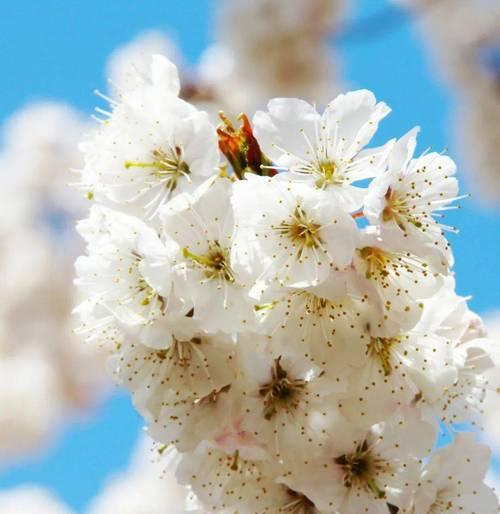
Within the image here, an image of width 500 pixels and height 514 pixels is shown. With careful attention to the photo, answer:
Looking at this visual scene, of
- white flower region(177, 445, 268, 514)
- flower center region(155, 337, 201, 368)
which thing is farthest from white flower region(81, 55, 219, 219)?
white flower region(177, 445, 268, 514)

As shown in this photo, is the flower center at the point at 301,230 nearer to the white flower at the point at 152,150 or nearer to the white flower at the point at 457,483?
the white flower at the point at 152,150

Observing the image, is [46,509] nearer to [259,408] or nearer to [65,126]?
[65,126]

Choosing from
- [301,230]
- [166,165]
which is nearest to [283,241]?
[301,230]

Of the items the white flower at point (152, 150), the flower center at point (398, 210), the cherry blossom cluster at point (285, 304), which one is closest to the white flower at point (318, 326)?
the cherry blossom cluster at point (285, 304)

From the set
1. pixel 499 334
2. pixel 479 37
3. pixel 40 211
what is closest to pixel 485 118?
pixel 479 37

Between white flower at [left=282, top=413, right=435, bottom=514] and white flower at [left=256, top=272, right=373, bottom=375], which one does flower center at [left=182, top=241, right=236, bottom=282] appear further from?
white flower at [left=282, top=413, right=435, bottom=514]

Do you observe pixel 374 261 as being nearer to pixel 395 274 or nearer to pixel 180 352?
pixel 395 274
